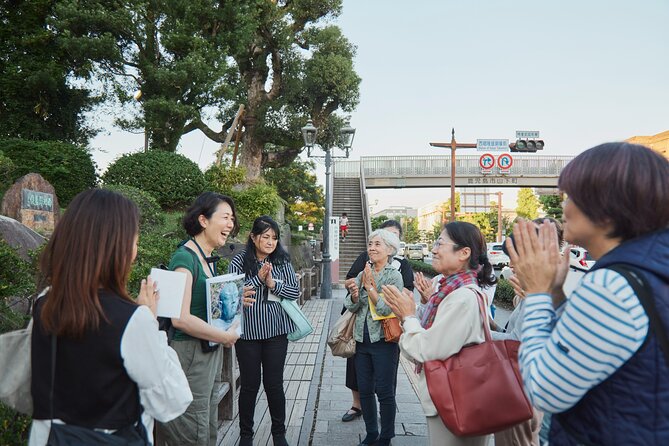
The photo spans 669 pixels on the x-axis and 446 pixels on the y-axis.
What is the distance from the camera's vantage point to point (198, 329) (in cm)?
250

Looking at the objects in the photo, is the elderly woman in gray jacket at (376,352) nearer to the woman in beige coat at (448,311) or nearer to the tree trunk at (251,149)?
the woman in beige coat at (448,311)

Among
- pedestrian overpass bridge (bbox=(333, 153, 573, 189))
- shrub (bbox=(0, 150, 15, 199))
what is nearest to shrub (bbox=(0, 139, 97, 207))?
shrub (bbox=(0, 150, 15, 199))

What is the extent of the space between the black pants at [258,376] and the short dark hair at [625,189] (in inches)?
104

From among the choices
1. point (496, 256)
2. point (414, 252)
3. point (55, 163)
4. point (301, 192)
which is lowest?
point (414, 252)

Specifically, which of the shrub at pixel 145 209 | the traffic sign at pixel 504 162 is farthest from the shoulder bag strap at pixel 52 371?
the traffic sign at pixel 504 162

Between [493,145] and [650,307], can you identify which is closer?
[650,307]

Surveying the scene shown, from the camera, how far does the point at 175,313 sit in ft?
7.07

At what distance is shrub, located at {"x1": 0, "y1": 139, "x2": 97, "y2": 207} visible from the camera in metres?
8.66

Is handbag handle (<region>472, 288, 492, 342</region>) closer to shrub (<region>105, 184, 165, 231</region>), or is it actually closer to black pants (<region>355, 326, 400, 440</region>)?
black pants (<region>355, 326, 400, 440</region>)

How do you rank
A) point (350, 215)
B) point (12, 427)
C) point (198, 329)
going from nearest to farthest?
point (12, 427)
point (198, 329)
point (350, 215)

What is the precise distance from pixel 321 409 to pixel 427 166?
27.2m

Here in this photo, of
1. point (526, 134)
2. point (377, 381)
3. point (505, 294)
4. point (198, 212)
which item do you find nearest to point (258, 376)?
point (377, 381)

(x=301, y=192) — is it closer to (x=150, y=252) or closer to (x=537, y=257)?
(x=150, y=252)

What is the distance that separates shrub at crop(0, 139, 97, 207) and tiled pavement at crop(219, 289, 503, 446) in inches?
223
